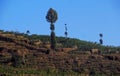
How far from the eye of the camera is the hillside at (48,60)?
71.2 m

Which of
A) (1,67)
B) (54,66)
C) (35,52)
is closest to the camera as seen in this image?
(1,67)

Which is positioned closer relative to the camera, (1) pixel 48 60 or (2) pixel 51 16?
(1) pixel 48 60

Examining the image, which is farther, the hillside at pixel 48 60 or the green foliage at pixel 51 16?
the green foliage at pixel 51 16

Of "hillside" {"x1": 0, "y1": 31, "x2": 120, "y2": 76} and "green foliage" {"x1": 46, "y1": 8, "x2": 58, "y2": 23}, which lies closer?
"hillside" {"x1": 0, "y1": 31, "x2": 120, "y2": 76}

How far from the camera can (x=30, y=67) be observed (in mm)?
72625

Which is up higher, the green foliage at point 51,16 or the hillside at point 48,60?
the green foliage at point 51,16

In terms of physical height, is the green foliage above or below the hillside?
above

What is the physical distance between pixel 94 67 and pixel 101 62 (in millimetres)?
3221

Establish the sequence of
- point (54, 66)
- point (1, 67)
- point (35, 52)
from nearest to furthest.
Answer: point (1, 67), point (54, 66), point (35, 52)

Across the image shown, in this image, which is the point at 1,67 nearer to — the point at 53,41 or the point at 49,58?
the point at 49,58

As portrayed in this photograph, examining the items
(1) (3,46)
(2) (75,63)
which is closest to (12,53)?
(1) (3,46)

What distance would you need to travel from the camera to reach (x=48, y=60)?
3066 inches

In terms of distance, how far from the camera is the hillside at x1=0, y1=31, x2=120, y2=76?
71.2 metres

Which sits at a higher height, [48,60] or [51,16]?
[51,16]
